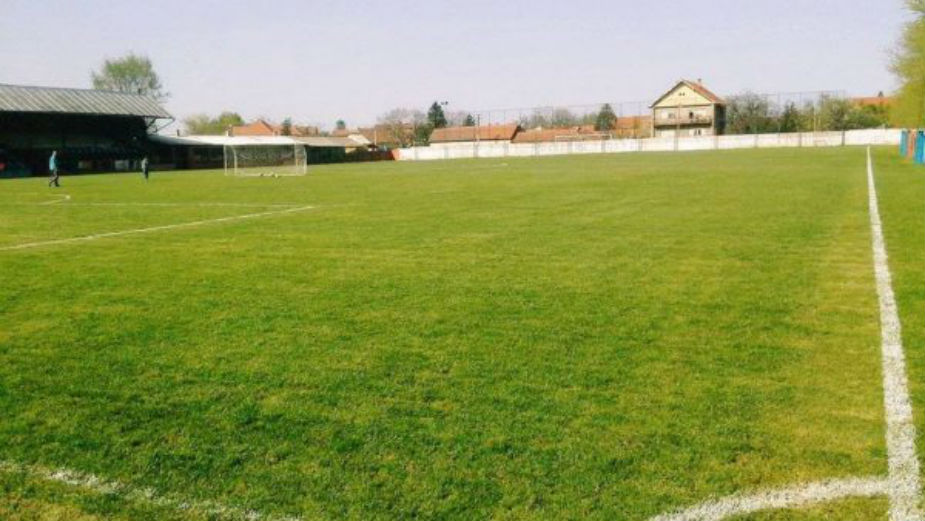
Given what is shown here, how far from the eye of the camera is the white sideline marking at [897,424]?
327cm

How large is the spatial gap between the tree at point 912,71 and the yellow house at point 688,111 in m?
56.8

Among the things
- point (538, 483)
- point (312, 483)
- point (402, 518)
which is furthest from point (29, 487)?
point (538, 483)

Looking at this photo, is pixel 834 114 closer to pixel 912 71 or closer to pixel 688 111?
pixel 688 111

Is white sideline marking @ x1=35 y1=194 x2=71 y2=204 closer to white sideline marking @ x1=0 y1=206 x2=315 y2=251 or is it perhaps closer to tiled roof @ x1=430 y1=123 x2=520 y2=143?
white sideline marking @ x1=0 y1=206 x2=315 y2=251

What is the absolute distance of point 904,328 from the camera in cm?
607

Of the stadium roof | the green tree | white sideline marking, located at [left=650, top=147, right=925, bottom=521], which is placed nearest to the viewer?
white sideline marking, located at [left=650, top=147, right=925, bottom=521]

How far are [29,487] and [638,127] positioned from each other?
12240 cm

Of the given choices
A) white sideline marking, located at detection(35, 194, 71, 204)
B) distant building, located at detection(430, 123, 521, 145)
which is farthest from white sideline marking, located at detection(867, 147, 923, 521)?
distant building, located at detection(430, 123, 521, 145)

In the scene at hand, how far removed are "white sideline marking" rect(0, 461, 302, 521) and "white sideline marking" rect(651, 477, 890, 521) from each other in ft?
5.88

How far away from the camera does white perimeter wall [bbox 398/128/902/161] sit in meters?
77.6

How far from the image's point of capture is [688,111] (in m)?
108

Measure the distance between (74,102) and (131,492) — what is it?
7412 centimetres

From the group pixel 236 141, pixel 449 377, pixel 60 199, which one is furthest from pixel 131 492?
pixel 236 141

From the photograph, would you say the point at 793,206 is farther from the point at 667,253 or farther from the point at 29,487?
the point at 29,487
